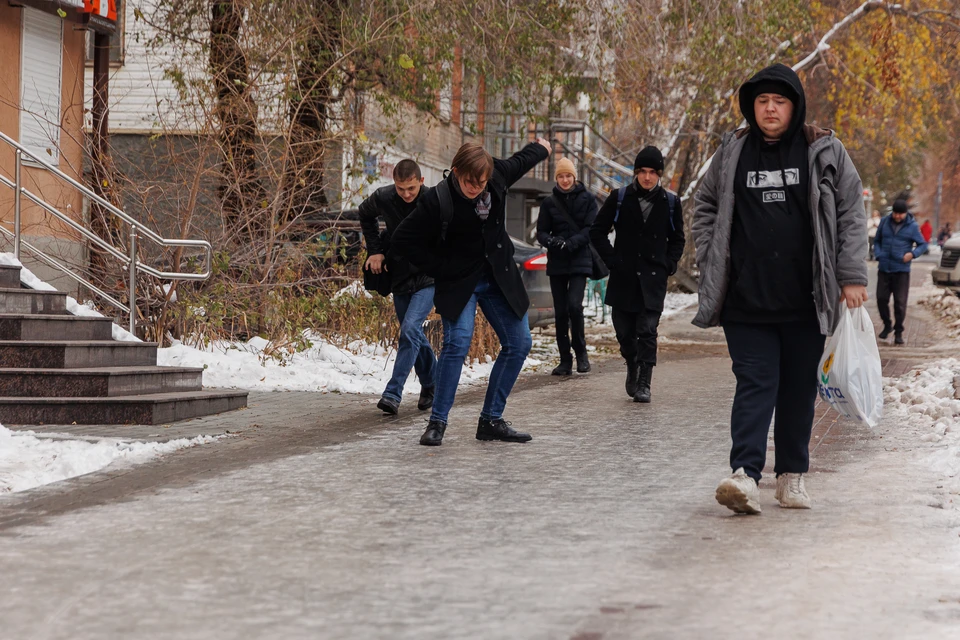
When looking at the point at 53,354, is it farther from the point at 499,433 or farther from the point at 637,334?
the point at 637,334

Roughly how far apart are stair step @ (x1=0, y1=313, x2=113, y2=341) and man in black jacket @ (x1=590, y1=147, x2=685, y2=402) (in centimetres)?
395

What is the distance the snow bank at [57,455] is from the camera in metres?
6.89

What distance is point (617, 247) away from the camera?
36.2ft

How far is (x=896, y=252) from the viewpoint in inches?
706

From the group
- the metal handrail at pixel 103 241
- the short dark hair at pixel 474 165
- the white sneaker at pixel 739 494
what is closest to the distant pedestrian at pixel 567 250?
the metal handrail at pixel 103 241

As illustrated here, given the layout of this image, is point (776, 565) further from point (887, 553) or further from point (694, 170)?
point (694, 170)

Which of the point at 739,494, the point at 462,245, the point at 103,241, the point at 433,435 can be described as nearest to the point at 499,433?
the point at 433,435

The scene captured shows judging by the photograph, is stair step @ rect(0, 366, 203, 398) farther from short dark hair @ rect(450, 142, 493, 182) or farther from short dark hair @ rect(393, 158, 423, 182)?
short dark hair @ rect(450, 142, 493, 182)

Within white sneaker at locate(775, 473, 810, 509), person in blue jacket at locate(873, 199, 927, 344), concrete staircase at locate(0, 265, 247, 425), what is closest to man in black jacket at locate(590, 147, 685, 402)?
concrete staircase at locate(0, 265, 247, 425)

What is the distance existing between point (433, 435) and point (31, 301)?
3.46 m

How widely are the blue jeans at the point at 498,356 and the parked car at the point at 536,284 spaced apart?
24.1 feet

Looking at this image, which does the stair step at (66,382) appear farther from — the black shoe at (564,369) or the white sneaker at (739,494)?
the black shoe at (564,369)

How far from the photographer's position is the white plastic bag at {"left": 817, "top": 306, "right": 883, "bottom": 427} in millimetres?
6188

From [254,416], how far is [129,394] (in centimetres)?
86
